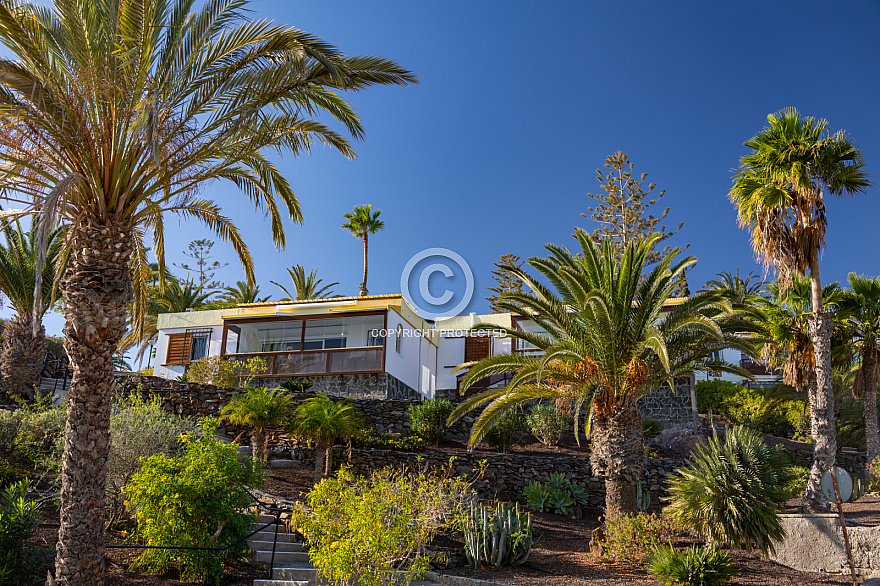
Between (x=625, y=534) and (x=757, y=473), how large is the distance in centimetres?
255

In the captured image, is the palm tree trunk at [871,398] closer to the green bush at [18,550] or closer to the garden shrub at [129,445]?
the garden shrub at [129,445]

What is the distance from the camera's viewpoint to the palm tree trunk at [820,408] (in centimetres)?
1415

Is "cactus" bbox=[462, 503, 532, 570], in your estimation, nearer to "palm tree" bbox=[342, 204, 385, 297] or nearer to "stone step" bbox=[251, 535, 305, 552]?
"stone step" bbox=[251, 535, 305, 552]

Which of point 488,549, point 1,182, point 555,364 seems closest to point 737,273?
point 555,364

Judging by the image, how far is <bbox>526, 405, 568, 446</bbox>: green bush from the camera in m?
20.8

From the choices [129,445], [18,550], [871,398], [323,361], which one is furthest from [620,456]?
[323,361]

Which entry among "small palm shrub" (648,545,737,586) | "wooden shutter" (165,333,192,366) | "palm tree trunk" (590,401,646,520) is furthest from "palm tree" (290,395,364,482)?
"wooden shutter" (165,333,192,366)

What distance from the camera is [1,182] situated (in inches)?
361

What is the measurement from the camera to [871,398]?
18.0 meters

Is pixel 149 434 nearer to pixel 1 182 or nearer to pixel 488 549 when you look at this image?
pixel 1 182

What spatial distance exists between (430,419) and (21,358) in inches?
467

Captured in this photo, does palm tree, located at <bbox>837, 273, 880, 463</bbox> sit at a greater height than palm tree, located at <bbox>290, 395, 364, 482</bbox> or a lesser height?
greater

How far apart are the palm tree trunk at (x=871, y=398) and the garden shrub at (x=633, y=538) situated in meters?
9.21

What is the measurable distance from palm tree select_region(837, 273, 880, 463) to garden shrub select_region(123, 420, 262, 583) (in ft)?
54.9
